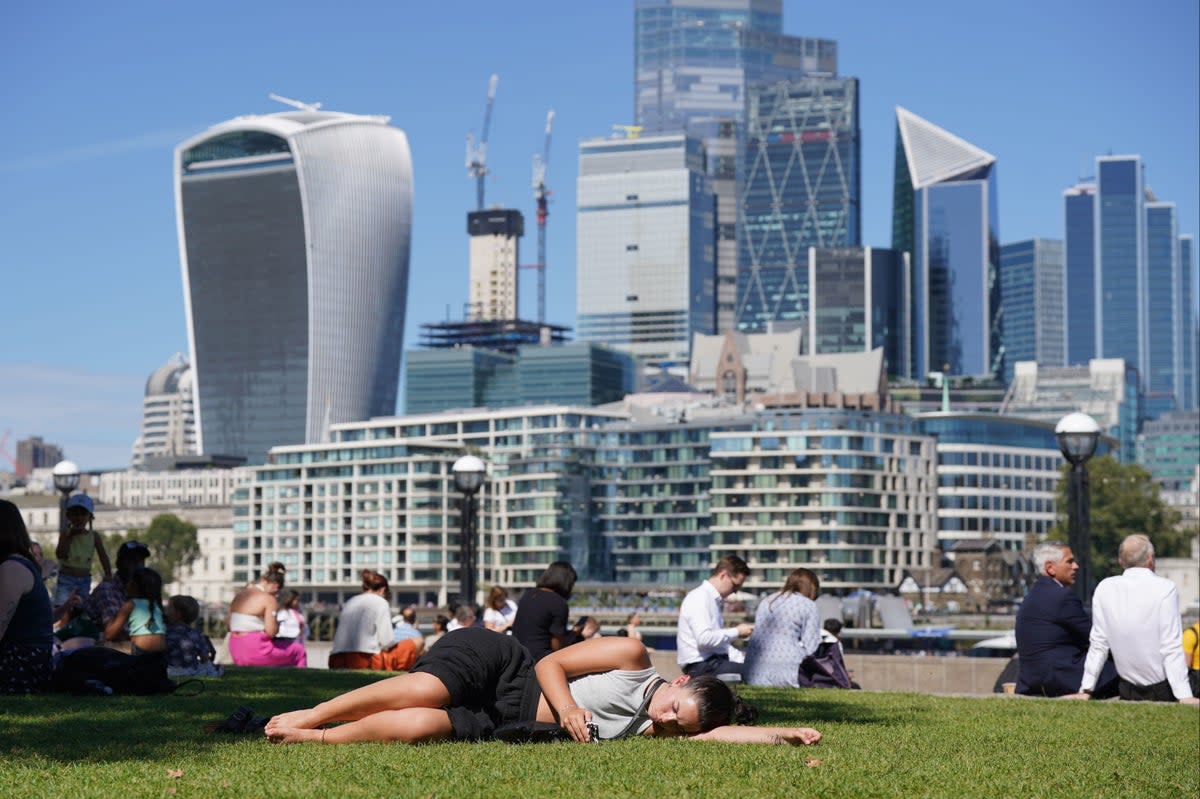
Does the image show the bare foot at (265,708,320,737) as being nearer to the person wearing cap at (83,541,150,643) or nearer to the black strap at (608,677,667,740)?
the black strap at (608,677,667,740)

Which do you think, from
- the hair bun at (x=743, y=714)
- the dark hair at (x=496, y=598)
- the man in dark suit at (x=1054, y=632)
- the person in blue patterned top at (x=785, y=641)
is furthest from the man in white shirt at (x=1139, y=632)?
the dark hair at (x=496, y=598)

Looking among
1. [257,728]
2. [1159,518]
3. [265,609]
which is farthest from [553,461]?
[257,728]

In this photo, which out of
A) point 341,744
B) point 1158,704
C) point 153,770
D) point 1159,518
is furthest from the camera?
point 1159,518

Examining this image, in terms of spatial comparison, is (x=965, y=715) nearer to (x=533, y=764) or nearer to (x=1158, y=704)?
(x=1158, y=704)

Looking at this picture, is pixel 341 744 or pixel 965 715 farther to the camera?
pixel 965 715

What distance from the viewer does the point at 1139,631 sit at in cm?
1738

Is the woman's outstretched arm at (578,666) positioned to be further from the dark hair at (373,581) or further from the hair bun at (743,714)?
the dark hair at (373,581)

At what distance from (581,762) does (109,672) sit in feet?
20.1

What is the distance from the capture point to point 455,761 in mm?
10445

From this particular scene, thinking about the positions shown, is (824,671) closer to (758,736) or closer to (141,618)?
(141,618)

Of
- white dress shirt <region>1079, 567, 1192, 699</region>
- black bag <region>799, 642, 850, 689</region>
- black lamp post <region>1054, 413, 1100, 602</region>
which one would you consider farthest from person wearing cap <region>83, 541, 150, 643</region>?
black lamp post <region>1054, 413, 1100, 602</region>

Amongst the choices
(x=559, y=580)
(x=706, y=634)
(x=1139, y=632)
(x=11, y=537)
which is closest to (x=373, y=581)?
(x=559, y=580)

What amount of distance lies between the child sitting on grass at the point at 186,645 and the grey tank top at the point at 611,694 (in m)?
8.44

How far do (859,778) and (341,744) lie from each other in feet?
10.3
